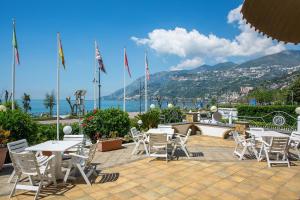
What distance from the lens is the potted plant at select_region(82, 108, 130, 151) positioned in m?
8.87

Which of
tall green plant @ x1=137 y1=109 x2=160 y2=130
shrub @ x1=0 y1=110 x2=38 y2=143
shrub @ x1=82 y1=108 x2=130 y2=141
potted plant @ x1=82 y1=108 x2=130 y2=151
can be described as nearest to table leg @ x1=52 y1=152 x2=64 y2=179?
shrub @ x1=0 y1=110 x2=38 y2=143

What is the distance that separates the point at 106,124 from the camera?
29.1ft

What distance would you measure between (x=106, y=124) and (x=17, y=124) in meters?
3.36

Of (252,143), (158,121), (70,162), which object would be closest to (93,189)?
(70,162)

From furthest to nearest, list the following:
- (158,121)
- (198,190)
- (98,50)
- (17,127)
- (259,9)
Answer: (98,50)
(158,121)
(17,127)
(198,190)
(259,9)

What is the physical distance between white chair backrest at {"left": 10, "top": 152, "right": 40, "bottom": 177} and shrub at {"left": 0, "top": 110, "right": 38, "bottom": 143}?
221cm

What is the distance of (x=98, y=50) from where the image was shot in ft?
50.0

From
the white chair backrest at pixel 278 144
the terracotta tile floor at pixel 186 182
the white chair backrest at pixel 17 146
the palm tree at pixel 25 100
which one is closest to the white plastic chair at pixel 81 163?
the terracotta tile floor at pixel 186 182

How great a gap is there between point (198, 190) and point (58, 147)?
3.01 metres

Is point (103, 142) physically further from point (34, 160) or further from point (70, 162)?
point (34, 160)

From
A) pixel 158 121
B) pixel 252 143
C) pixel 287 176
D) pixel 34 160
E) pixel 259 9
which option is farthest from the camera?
pixel 158 121

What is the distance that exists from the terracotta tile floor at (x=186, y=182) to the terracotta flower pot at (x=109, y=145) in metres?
1.17

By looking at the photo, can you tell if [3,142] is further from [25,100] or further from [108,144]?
[25,100]

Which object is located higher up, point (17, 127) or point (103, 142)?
point (17, 127)
